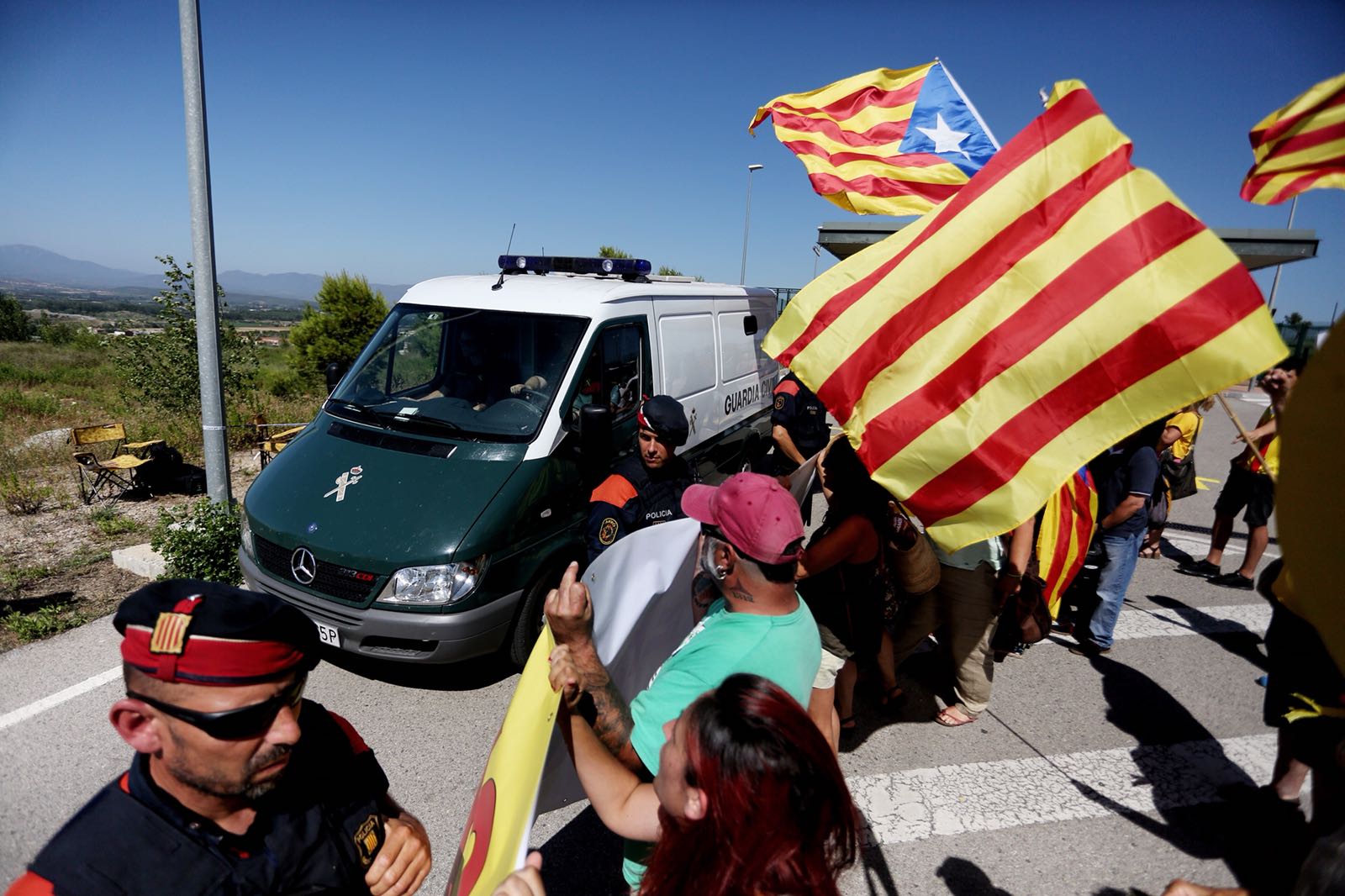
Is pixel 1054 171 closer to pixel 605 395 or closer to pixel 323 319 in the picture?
pixel 605 395

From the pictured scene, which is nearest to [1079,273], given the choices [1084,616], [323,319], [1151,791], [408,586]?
[1151,791]

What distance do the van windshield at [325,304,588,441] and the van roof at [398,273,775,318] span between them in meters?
0.07

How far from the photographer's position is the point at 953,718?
13.5 ft

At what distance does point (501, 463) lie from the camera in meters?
4.11

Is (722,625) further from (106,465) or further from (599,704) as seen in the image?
(106,465)

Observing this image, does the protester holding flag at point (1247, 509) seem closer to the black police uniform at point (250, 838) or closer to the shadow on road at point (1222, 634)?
the shadow on road at point (1222, 634)

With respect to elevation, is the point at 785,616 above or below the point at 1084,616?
above

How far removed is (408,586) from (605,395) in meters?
1.87

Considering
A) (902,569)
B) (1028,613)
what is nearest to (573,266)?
(902,569)

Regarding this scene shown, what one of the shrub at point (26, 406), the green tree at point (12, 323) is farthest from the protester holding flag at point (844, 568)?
the green tree at point (12, 323)

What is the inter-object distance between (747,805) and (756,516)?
2.90 ft

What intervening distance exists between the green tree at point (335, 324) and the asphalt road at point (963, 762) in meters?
18.8

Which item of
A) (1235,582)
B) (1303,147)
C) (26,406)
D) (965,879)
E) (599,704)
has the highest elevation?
(1303,147)

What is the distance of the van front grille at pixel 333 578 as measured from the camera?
3727mm
